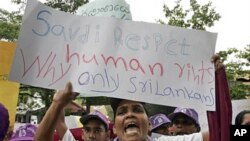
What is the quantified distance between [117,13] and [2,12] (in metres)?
15.4

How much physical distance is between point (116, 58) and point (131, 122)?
1.22ft

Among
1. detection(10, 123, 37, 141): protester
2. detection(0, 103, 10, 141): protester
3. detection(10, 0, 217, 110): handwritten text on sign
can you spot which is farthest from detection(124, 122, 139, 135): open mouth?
detection(0, 103, 10, 141): protester

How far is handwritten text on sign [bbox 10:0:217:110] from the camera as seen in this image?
2824mm

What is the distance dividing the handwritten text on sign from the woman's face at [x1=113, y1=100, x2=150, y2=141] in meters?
0.09

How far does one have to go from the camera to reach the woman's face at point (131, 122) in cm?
285

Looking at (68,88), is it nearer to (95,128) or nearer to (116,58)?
(116,58)

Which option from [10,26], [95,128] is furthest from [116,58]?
[10,26]

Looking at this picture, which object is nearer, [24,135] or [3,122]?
[3,122]

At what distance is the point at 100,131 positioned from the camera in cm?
402

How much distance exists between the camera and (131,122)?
9.46 feet

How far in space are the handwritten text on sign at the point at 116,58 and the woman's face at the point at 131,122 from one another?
0.31 ft

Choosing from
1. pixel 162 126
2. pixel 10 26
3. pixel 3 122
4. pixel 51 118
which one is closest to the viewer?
pixel 3 122

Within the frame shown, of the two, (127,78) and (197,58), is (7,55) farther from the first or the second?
(197,58)

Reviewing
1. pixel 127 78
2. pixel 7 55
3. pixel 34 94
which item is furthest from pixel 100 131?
pixel 34 94
